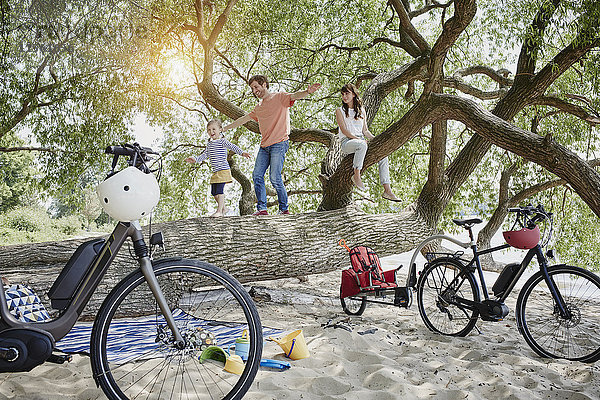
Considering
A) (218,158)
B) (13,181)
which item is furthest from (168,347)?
(13,181)

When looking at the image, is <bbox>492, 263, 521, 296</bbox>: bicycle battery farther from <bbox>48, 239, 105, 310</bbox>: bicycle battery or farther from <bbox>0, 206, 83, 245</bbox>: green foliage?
<bbox>0, 206, 83, 245</bbox>: green foliage

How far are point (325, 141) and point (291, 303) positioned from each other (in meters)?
3.57

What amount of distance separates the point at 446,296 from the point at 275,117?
8.74 ft

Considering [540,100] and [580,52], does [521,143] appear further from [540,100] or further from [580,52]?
[540,100]

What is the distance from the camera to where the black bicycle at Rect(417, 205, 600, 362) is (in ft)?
11.3

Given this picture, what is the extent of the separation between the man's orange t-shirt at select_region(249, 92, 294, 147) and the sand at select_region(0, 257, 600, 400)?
6.68ft

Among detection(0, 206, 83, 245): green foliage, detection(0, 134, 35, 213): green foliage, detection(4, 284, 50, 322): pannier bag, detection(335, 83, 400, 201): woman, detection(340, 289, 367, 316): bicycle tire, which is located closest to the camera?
detection(4, 284, 50, 322): pannier bag

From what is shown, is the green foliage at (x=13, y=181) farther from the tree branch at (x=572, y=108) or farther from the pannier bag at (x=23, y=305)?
the pannier bag at (x=23, y=305)

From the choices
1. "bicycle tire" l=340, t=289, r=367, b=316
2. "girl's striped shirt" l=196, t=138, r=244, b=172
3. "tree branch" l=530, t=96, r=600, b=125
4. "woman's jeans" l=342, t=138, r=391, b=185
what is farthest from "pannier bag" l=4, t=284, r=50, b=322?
"tree branch" l=530, t=96, r=600, b=125

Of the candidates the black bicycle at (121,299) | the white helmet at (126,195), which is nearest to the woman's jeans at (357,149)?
the black bicycle at (121,299)

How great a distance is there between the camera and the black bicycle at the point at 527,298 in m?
3.45

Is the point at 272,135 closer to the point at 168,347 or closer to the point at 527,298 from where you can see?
the point at 527,298

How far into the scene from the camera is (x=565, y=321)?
3508 mm

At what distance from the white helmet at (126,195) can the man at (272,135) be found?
10.2 ft
